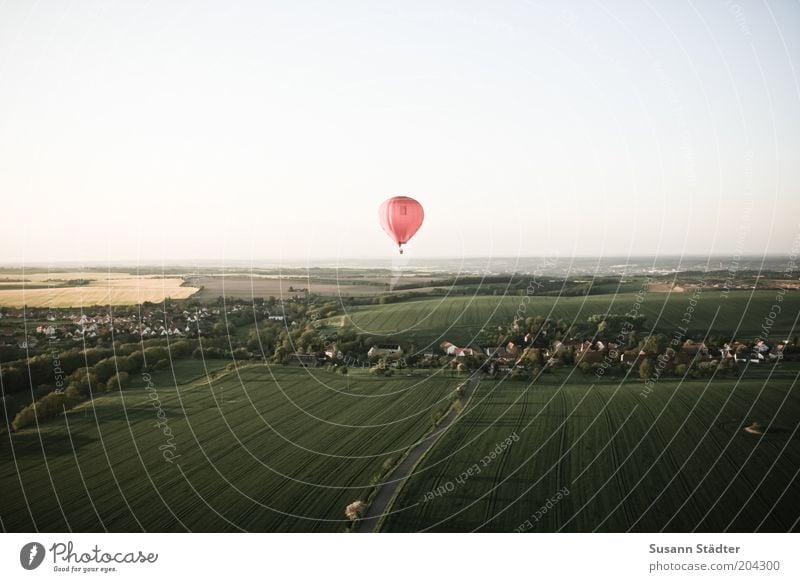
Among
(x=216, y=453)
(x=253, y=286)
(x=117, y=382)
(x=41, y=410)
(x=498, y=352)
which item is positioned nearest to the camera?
(x=216, y=453)

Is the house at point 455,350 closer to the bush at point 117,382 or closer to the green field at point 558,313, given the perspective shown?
the green field at point 558,313

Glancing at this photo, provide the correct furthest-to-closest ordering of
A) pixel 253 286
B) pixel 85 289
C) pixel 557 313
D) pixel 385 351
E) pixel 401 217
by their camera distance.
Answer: pixel 557 313, pixel 253 286, pixel 385 351, pixel 85 289, pixel 401 217

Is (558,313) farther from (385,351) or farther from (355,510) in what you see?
(355,510)

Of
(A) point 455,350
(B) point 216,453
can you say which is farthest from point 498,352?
(B) point 216,453

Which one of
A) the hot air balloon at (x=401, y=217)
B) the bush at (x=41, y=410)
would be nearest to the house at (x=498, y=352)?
the hot air balloon at (x=401, y=217)

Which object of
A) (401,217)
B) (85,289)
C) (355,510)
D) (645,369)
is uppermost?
(401,217)

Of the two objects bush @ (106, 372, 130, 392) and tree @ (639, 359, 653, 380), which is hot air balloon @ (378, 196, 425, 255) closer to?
bush @ (106, 372, 130, 392)

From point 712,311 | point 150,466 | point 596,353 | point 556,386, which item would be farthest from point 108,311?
point 712,311
